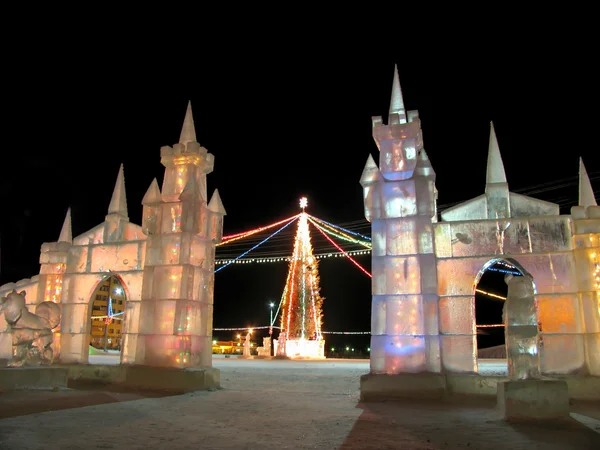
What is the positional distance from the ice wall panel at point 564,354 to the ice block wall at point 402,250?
2.76m

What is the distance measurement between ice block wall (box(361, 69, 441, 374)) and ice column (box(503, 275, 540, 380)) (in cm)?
255

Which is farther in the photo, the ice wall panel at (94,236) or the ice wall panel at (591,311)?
the ice wall panel at (94,236)

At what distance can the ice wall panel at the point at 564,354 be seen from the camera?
12109 mm

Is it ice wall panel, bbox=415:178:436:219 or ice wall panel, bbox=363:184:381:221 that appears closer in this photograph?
ice wall panel, bbox=415:178:436:219

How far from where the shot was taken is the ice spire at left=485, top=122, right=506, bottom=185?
13422 millimetres

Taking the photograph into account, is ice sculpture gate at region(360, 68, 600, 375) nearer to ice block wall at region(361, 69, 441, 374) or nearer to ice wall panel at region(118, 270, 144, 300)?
ice block wall at region(361, 69, 441, 374)

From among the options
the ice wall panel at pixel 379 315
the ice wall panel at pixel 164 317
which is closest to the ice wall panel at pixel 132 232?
the ice wall panel at pixel 164 317

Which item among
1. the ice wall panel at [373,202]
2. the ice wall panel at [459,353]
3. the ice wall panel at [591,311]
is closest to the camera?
the ice wall panel at [591,311]

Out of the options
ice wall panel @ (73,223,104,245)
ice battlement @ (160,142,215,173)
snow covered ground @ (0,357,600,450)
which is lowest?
snow covered ground @ (0,357,600,450)

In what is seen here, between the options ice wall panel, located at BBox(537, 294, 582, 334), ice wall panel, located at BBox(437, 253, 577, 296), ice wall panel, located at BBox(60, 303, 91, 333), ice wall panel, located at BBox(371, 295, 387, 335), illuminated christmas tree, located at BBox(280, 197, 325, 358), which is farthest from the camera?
illuminated christmas tree, located at BBox(280, 197, 325, 358)

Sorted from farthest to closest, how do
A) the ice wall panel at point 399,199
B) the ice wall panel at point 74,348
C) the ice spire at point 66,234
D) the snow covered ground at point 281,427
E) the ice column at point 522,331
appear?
the ice spire at point 66,234 → the ice wall panel at point 74,348 → the ice wall panel at point 399,199 → the ice column at point 522,331 → the snow covered ground at point 281,427

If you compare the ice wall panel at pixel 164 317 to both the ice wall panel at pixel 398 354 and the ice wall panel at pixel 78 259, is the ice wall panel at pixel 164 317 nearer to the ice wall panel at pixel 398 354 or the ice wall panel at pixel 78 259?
the ice wall panel at pixel 78 259

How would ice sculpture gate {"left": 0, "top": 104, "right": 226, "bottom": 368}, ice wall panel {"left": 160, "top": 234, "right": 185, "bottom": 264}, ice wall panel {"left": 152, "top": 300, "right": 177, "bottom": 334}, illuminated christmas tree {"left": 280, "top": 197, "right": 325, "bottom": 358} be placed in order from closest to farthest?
ice wall panel {"left": 152, "top": 300, "right": 177, "bottom": 334}, ice sculpture gate {"left": 0, "top": 104, "right": 226, "bottom": 368}, ice wall panel {"left": 160, "top": 234, "right": 185, "bottom": 264}, illuminated christmas tree {"left": 280, "top": 197, "right": 325, "bottom": 358}

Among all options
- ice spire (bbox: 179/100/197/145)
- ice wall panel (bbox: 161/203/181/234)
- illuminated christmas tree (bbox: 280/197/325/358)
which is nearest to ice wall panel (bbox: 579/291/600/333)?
ice wall panel (bbox: 161/203/181/234)
